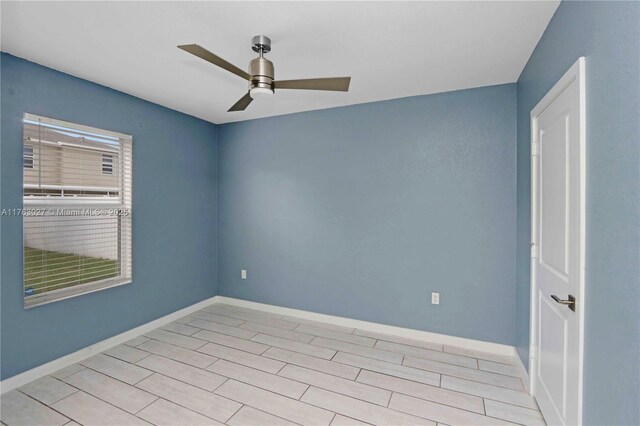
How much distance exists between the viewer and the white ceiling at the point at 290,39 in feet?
5.64

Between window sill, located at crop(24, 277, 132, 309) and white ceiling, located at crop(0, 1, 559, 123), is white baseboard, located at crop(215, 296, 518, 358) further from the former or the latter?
white ceiling, located at crop(0, 1, 559, 123)

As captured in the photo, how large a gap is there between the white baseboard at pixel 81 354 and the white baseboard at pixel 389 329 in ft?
2.90

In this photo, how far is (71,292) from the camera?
8.57 feet

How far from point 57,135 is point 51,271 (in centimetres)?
116

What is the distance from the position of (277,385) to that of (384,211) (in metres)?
1.96

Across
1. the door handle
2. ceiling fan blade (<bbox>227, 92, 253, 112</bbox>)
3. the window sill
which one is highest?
ceiling fan blade (<bbox>227, 92, 253, 112</bbox>)

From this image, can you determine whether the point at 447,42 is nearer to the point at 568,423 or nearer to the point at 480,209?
the point at 480,209

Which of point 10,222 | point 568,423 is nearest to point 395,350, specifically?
point 568,423

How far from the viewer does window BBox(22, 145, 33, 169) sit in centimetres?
228

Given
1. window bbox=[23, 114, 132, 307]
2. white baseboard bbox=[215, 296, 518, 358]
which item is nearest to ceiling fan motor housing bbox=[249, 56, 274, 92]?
window bbox=[23, 114, 132, 307]

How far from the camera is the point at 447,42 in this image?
2062mm

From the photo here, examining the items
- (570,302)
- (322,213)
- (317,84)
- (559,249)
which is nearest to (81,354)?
(322,213)

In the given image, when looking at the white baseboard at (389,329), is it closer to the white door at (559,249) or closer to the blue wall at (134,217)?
the white door at (559,249)

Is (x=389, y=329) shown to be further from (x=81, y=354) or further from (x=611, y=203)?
(x=81, y=354)
